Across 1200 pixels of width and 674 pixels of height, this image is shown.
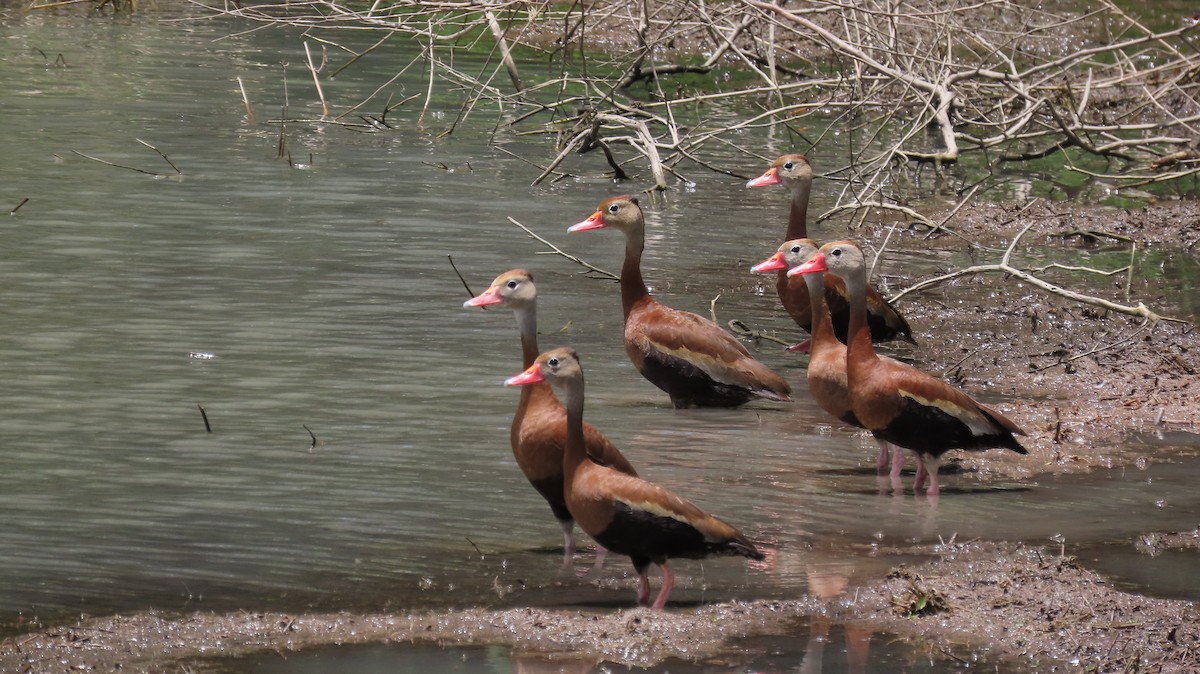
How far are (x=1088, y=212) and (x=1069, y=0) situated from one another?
10.5m

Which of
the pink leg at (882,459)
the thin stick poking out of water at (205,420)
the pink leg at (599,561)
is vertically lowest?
the pink leg at (882,459)

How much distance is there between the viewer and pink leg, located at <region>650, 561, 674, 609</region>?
5.68 m

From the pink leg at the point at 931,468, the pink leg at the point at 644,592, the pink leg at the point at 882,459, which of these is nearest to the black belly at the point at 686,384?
the pink leg at the point at 882,459

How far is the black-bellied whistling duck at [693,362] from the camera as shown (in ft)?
28.1

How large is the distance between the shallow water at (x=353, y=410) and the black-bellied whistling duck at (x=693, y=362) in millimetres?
143

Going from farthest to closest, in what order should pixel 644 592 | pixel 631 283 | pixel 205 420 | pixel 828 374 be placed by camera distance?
pixel 631 283, pixel 828 374, pixel 205 420, pixel 644 592

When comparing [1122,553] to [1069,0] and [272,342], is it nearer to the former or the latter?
[272,342]

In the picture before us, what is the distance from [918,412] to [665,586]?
77.0 inches

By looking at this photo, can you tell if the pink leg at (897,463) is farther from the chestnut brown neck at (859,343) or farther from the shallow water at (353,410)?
the chestnut brown neck at (859,343)

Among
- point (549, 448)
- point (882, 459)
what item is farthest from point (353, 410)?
point (882, 459)

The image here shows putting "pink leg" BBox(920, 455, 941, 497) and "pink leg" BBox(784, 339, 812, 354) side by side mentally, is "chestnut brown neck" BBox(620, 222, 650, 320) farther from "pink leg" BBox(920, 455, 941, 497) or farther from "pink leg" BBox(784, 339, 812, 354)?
"pink leg" BBox(920, 455, 941, 497)

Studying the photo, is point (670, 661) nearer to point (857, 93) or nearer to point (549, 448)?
point (549, 448)

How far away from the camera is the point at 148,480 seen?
6.89 m

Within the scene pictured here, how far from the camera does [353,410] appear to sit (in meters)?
8.08
